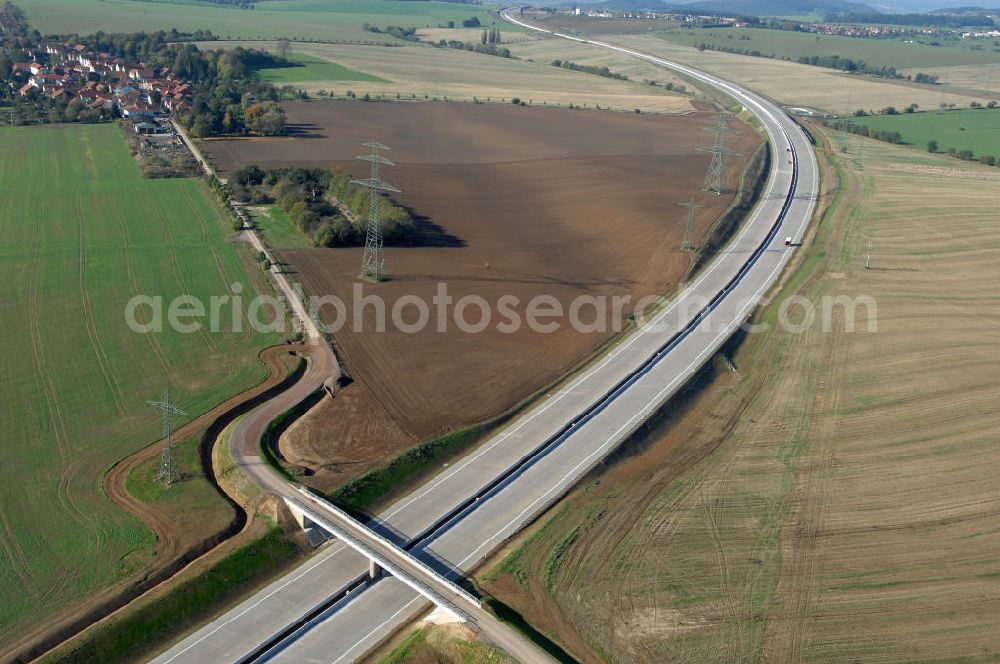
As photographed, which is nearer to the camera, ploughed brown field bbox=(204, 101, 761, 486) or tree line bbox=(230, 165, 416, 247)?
ploughed brown field bbox=(204, 101, 761, 486)

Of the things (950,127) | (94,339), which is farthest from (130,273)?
(950,127)

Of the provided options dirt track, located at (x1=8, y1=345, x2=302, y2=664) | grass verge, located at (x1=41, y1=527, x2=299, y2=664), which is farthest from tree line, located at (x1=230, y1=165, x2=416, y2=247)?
grass verge, located at (x1=41, y1=527, x2=299, y2=664)

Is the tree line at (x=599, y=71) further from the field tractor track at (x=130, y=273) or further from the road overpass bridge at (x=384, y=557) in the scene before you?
the road overpass bridge at (x=384, y=557)

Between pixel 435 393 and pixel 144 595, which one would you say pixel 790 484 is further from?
pixel 144 595

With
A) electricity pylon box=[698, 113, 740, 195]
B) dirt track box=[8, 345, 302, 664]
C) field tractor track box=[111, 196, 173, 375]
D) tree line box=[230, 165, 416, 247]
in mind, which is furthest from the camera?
electricity pylon box=[698, 113, 740, 195]

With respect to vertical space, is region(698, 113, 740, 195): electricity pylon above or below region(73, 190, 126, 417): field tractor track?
above

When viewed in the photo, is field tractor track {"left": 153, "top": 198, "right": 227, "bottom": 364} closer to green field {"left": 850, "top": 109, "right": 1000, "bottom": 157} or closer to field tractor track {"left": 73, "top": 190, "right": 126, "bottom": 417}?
field tractor track {"left": 73, "top": 190, "right": 126, "bottom": 417}
